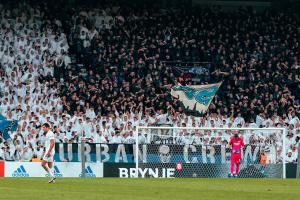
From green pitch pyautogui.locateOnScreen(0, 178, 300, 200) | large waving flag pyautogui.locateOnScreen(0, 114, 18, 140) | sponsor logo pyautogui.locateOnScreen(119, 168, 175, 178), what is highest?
large waving flag pyautogui.locateOnScreen(0, 114, 18, 140)

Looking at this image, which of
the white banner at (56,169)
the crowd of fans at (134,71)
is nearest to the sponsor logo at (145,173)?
the white banner at (56,169)

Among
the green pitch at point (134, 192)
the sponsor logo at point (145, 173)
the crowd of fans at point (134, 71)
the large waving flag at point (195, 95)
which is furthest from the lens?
the large waving flag at point (195, 95)

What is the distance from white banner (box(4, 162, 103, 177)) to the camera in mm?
41906

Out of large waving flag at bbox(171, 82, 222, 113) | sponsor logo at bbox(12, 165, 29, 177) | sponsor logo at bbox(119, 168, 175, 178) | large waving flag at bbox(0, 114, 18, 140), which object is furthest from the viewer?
large waving flag at bbox(171, 82, 222, 113)

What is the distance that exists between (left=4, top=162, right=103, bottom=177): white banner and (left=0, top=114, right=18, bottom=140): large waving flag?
3.14 meters

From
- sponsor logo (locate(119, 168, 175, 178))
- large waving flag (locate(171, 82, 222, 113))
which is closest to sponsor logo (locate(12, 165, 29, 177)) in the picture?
sponsor logo (locate(119, 168, 175, 178))

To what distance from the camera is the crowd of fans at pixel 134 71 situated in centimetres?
4628

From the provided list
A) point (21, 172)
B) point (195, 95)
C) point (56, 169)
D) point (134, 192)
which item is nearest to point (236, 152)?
point (56, 169)

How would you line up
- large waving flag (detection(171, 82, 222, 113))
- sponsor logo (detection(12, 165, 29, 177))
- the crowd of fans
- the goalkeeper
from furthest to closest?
large waving flag (detection(171, 82, 222, 113)) → the crowd of fans → the goalkeeper → sponsor logo (detection(12, 165, 29, 177))

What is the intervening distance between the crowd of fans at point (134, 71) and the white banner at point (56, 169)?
1616 mm

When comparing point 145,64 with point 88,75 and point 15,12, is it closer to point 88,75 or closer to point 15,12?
point 88,75

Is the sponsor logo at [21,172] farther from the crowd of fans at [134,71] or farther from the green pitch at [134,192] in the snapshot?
the green pitch at [134,192]

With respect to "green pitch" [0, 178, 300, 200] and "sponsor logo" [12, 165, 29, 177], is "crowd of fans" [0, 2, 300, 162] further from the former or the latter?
"green pitch" [0, 178, 300, 200]

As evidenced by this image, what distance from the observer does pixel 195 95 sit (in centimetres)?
4981
